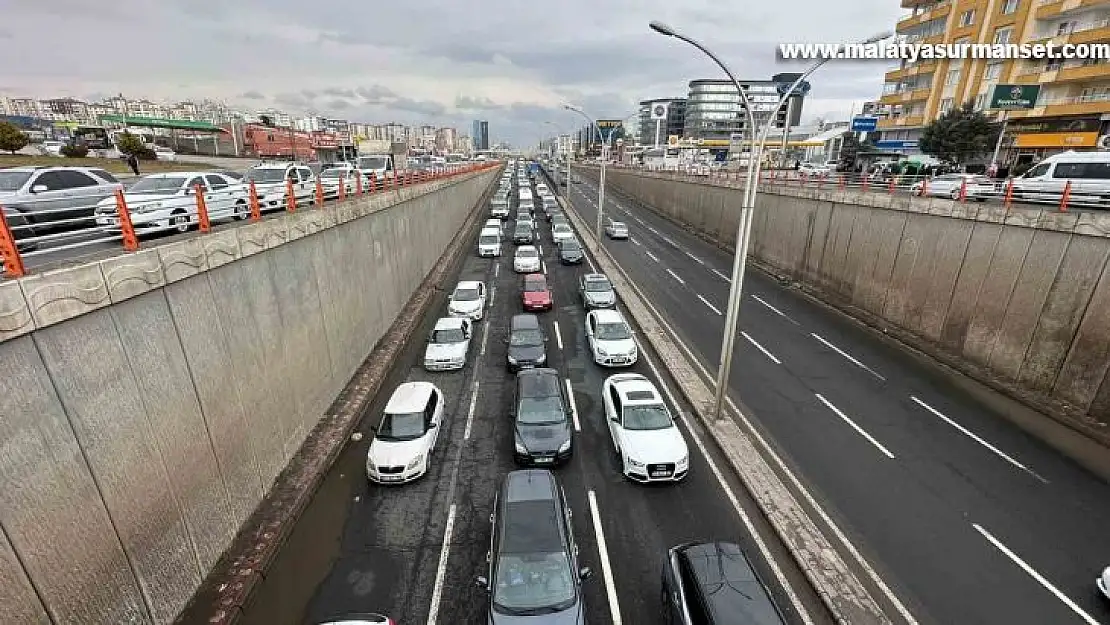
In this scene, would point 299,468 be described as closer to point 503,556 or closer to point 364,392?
point 364,392

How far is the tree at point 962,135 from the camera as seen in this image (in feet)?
131

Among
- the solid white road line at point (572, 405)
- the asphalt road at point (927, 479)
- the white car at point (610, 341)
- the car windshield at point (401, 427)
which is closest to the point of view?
the asphalt road at point (927, 479)

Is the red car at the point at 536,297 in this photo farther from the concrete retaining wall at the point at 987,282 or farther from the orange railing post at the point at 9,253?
the orange railing post at the point at 9,253

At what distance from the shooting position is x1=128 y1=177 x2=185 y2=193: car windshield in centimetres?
1305

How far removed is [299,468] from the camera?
38.8 feet

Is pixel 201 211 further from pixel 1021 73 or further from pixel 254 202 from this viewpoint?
pixel 1021 73

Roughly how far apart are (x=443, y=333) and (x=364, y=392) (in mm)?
3721

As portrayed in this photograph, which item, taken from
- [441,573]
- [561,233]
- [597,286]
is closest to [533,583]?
[441,573]

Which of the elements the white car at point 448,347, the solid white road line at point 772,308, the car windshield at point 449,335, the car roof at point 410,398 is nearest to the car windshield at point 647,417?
the car roof at point 410,398

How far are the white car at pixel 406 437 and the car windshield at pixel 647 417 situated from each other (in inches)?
209

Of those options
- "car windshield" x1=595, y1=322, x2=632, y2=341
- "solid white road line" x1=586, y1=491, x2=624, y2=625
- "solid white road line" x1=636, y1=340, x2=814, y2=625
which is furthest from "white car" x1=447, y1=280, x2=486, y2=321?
"solid white road line" x1=586, y1=491, x2=624, y2=625

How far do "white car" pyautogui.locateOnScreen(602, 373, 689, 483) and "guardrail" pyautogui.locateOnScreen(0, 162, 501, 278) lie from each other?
10.7m

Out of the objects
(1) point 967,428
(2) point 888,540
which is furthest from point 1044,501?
(2) point 888,540

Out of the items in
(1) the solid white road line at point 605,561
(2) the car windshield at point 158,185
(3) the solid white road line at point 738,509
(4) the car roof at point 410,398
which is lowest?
(1) the solid white road line at point 605,561
